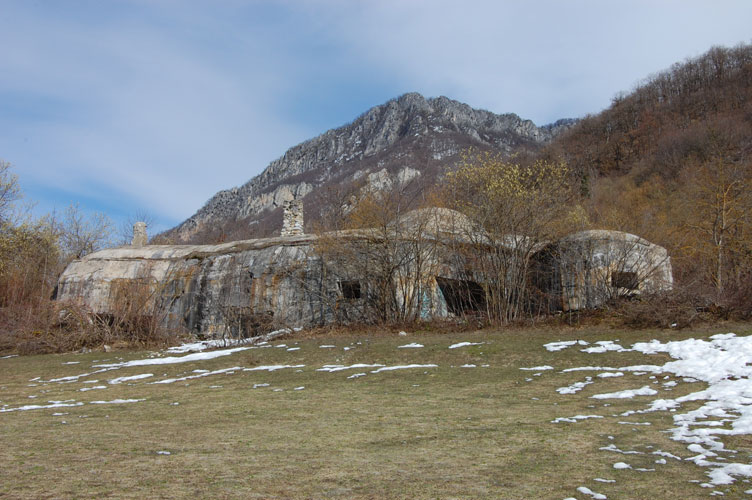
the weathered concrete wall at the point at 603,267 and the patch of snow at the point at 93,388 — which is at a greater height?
the weathered concrete wall at the point at 603,267

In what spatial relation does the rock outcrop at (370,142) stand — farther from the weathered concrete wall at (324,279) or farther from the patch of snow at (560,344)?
the patch of snow at (560,344)

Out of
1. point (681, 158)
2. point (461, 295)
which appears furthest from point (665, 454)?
point (681, 158)

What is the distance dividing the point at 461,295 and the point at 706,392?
932 centimetres

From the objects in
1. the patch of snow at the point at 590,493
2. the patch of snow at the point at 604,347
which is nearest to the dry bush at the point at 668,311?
the patch of snow at the point at 604,347

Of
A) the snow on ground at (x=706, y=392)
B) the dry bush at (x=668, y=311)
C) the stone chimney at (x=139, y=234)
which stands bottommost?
the snow on ground at (x=706, y=392)

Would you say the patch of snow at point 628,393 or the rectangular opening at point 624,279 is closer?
the patch of snow at point 628,393

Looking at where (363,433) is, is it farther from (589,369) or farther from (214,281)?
(214,281)

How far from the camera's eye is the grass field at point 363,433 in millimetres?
3250

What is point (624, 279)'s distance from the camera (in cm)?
1447

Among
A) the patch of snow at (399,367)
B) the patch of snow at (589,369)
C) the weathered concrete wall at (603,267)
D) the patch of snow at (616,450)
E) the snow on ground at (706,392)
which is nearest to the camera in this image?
the snow on ground at (706,392)

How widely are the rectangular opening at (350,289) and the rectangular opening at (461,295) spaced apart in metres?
2.61

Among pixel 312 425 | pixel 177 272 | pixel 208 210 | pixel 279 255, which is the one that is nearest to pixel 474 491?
pixel 312 425

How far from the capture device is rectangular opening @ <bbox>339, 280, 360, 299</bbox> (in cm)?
1645

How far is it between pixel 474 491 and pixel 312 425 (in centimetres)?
273
